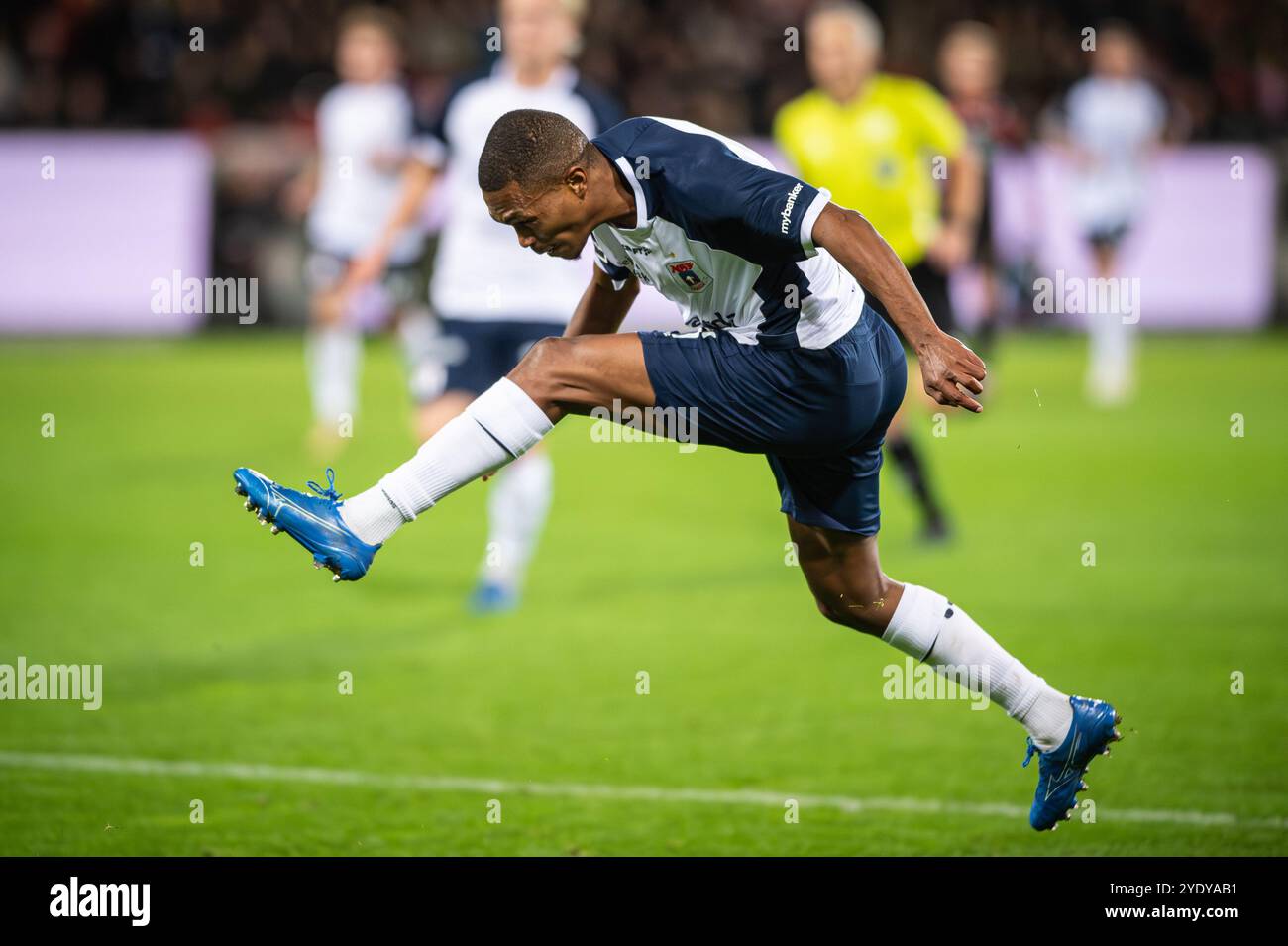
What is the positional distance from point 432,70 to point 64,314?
20.2ft

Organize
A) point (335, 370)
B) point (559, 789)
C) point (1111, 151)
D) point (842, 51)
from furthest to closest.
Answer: point (1111, 151)
point (335, 370)
point (842, 51)
point (559, 789)

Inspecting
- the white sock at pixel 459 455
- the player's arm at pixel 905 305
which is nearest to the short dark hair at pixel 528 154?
the white sock at pixel 459 455

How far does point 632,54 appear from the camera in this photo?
74.4 ft

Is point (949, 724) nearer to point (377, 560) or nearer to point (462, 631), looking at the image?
point (462, 631)

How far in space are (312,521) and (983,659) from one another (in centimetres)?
204

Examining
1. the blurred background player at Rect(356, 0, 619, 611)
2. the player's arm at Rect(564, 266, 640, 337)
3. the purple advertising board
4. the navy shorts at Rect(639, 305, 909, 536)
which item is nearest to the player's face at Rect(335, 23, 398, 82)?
the blurred background player at Rect(356, 0, 619, 611)

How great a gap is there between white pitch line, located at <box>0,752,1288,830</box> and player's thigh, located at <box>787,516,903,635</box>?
78 centimetres

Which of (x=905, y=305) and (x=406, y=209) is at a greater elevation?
(x=406, y=209)

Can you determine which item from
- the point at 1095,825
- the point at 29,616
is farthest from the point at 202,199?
the point at 1095,825

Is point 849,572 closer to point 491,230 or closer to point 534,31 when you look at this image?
point 491,230

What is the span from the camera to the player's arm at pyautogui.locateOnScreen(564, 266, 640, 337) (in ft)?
16.5

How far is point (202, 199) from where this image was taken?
18594 mm

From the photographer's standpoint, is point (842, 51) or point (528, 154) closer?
point (528, 154)

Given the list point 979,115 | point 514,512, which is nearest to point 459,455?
point 514,512
